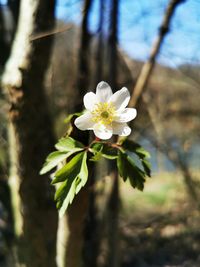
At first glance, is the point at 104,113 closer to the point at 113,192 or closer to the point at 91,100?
the point at 91,100

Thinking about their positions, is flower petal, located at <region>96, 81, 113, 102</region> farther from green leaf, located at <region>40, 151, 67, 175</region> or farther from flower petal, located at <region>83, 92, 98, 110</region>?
green leaf, located at <region>40, 151, 67, 175</region>

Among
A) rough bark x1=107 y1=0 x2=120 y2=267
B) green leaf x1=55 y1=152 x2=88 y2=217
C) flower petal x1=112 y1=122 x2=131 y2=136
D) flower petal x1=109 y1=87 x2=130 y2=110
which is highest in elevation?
flower petal x1=109 y1=87 x2=130 y2=110

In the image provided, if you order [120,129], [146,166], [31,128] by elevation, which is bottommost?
[31,128]

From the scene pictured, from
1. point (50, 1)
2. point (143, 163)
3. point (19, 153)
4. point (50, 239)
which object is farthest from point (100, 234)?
point (143, 163)

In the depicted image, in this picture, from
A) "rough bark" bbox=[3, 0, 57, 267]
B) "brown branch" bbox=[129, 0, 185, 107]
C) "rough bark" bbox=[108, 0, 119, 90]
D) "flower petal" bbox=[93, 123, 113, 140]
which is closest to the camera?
"flower petal" bbox=[93, 123, 113, 140]

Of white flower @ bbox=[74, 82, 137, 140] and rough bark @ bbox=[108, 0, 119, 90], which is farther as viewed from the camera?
rough bark @ bbox=[108, 0, 119, 90]

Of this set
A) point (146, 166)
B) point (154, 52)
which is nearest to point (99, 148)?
point (146, 166)

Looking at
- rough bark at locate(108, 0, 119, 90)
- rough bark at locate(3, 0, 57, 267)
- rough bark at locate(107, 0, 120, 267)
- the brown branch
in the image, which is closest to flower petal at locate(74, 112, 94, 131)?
rough bark at locate(3, 0, 57, 267)
